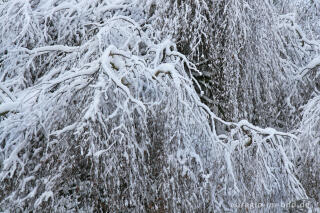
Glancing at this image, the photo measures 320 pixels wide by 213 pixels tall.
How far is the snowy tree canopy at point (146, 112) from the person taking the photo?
2.35 metres

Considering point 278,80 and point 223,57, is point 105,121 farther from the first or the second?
point 278,80

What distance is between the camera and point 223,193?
9.32 feet

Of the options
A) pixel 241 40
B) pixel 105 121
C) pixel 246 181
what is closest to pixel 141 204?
pixel 105 121

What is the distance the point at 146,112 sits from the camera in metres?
2.57

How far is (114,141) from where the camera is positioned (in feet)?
7.55

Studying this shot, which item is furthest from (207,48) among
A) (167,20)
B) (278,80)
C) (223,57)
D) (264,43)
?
(278,80)

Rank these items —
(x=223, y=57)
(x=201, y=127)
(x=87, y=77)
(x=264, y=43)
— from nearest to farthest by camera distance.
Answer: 1. (x=87, y=77)
2. (x=201, y=127)
3. (x=223, y=57)
4. (x=264, y=43)

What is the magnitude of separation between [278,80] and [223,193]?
2012 mm

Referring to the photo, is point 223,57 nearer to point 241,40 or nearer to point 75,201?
point 241,40

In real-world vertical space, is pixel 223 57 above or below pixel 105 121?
below

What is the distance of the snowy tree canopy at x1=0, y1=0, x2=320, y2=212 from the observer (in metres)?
2.35

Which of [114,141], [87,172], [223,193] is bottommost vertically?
[223,193]

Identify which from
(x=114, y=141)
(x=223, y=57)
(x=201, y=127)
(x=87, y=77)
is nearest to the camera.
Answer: (x=114, y=141)

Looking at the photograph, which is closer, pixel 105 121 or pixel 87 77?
pixel 105 121
